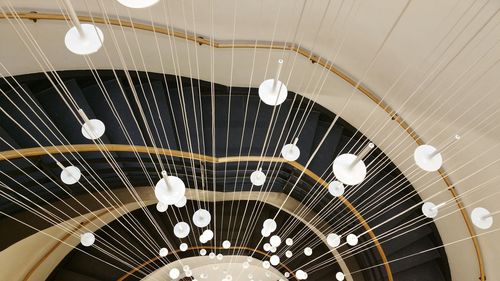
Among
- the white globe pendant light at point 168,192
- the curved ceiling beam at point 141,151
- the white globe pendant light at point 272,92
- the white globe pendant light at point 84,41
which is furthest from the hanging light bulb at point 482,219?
the white globe pendant light at point 84,41

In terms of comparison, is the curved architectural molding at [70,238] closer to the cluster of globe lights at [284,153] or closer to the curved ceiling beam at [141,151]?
the curved ceiling beam at [141,151]

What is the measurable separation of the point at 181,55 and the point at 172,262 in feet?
14.1

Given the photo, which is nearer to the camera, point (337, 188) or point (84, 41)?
point (84, 41)

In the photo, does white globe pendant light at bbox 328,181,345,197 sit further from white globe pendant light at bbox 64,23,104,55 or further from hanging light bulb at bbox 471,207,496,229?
white globe pendant light at bbox 64,23,104,55

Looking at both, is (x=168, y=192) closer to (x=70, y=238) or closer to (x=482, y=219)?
(x=482, y=219)

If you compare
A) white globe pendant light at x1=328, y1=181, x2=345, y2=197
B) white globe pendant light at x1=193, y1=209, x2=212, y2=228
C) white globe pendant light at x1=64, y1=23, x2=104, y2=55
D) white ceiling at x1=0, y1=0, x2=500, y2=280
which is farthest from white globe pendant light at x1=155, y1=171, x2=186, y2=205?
white globe pendant light at x1=328, y1=181, x2=345, y2=197

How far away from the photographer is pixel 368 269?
485 centimetres

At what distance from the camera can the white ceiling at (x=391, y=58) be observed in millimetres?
2859

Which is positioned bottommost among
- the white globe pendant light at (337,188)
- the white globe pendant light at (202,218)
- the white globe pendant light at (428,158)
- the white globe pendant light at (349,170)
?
the white globe pendant light at (349,170)

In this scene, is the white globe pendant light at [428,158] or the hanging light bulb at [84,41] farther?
the white globe pendant light at [428,158]

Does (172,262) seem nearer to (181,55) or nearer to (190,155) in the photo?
(190,155)

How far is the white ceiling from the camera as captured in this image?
9.38 feet

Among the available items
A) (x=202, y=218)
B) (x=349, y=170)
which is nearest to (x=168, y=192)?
(x=349, y=170)

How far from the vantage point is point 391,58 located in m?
3.42
